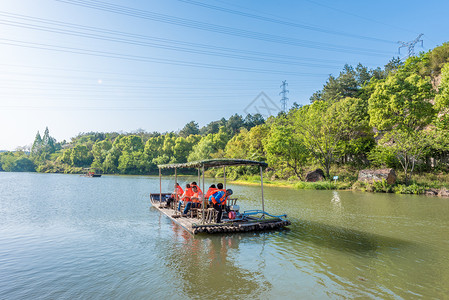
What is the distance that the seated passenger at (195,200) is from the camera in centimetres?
1420

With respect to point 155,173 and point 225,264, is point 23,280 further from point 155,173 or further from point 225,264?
point 155,173

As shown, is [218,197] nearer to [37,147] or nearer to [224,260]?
[224,260]

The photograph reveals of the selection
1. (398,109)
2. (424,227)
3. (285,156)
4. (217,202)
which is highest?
(398,109)

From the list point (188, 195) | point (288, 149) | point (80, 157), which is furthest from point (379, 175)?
point (80, 157)

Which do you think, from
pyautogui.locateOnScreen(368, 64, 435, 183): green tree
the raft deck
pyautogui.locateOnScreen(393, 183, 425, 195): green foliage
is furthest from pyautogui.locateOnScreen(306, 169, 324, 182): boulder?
the raft deck

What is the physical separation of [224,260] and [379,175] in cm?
2836

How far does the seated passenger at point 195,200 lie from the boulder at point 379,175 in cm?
2504

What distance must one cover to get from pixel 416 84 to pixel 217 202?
30.5 m

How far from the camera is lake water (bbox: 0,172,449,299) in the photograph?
688cm

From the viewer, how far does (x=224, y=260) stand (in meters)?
8.97

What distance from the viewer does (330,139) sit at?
3956 cm

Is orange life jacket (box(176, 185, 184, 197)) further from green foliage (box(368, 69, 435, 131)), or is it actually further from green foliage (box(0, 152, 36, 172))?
green foliage (box(0, 152, 36, 172))

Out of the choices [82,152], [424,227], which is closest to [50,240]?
[424,227]

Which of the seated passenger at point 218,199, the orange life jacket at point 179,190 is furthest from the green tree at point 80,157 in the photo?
the seated passenger at point 218,199
